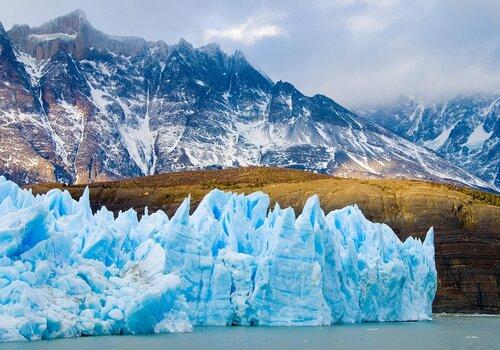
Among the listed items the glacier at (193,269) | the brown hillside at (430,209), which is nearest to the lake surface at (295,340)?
the glacier at (193,269)

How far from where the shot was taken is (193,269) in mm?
40312

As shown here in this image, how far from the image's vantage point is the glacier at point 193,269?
32.6 meters

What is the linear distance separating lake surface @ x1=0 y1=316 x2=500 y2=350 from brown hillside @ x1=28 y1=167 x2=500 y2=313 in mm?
37409

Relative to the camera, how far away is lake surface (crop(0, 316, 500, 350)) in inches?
1229

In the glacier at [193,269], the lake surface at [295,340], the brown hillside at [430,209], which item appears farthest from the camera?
the brown hillside at [430,209]

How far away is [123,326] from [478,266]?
57.7 m

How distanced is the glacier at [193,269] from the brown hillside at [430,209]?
29.3 metres

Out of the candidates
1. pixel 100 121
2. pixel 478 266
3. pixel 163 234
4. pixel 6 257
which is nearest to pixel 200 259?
pixel 163 234

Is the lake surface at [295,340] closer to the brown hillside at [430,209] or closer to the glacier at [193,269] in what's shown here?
the glacier at [193,269]

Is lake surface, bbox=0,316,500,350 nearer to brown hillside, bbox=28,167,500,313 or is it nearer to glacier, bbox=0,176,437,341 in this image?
glacier, bbox=0,176,437,341

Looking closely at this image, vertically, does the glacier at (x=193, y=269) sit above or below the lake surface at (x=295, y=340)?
above

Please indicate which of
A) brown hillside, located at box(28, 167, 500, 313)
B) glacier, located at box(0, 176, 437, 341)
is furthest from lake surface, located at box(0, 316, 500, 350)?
brown hillside, located at box(28, 167, 500, 313)

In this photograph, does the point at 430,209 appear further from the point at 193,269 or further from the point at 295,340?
the point at 295,340

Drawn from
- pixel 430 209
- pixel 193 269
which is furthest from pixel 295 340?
pixel 430 209
